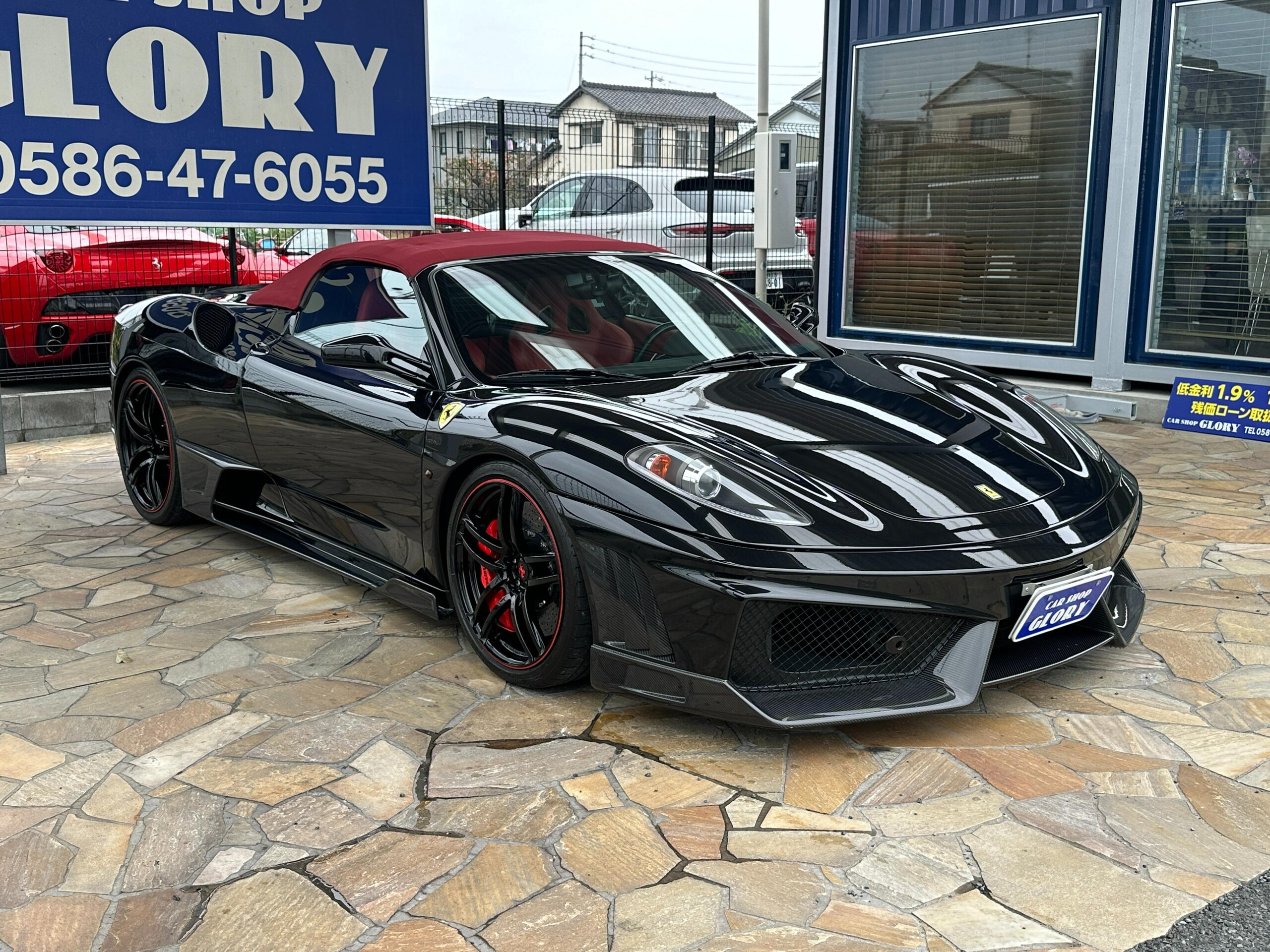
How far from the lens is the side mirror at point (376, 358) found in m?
3.56

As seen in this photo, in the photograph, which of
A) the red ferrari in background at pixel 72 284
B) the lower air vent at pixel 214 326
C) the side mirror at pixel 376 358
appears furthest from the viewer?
the red ferrari in background at pixel 72 284

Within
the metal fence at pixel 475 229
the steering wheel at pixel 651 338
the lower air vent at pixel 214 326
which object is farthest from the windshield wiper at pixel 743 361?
the metal fence at pixel 475 229

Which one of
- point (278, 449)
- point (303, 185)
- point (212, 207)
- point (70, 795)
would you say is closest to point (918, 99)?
point (303, 185)

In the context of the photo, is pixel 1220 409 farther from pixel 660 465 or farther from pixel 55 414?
pixel 55 414

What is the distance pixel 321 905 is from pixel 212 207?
5551 millimetres

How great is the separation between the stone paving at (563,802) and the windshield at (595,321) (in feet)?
3.02

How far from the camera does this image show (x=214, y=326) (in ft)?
14.4

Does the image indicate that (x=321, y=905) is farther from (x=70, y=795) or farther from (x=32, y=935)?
(x=70, y=795)

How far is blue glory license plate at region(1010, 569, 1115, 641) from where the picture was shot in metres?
2.78

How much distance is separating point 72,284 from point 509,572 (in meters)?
5.44

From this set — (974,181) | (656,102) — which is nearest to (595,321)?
(974,181)

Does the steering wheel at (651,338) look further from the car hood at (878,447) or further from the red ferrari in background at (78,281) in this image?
the red ferrari in background at (78,281)

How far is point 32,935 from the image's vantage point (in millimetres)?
2143

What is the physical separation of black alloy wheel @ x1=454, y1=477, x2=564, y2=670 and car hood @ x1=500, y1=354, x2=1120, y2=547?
0.29 meters
